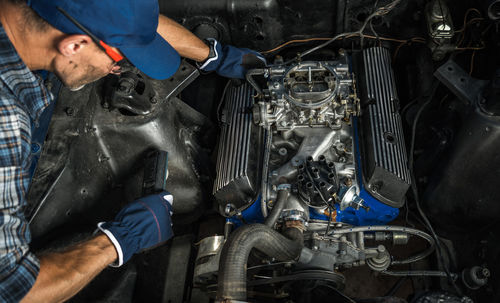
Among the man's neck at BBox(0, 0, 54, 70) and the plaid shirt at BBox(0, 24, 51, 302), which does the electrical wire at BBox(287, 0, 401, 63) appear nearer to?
the man's neck at BBox(0, 0, 54, 70)

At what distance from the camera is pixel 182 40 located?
2.17 m

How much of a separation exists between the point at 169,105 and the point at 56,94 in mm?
580

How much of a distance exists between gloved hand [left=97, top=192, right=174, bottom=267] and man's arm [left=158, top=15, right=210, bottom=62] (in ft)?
2.74

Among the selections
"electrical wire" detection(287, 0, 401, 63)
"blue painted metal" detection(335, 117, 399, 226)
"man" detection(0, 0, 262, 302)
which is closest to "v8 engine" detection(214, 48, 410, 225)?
"blue painted metal" detection(335, 117, 399, 226)

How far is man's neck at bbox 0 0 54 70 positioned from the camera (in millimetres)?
1330

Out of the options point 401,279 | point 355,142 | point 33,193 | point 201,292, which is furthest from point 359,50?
Result: point 33,193

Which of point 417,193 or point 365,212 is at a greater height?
point 417,193

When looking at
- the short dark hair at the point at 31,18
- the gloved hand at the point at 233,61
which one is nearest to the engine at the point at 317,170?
the gloved hand at the point at 233,61

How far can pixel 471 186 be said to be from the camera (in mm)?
1983

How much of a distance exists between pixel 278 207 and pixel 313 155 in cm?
36

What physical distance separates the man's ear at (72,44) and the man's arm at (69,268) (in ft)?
2.43

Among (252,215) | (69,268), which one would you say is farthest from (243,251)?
(69,268)

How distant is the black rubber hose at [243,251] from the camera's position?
1.49 metres

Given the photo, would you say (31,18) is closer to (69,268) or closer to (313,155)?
(69,268)
